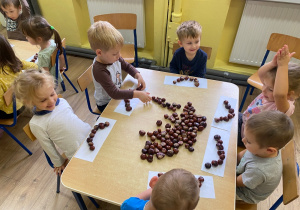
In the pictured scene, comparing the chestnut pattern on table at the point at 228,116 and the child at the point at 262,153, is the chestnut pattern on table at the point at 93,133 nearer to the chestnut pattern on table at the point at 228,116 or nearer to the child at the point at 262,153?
the chestnut pattern on table at the point at 228,116

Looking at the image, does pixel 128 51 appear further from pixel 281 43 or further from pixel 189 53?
pixel 281 43

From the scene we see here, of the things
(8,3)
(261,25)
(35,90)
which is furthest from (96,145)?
(261,25)

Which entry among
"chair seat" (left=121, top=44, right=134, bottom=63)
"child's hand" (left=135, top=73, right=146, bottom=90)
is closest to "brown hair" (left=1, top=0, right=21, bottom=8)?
"chair seat" (left=121, top=44, right=134, bottom=63)

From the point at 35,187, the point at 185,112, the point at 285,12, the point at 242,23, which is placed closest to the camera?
the point at 185,112

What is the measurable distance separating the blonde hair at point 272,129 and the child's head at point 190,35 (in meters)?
1.05

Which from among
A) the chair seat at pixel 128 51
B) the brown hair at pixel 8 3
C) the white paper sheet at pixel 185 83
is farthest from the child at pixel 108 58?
the brown hair at pixel 8 3

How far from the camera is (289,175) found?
1.13 metres

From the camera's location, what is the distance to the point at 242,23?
8.86ft

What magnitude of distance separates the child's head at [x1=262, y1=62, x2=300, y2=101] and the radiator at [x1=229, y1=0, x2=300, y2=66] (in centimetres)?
147

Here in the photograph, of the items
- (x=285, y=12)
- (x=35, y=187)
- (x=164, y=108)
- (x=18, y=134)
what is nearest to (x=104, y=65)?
(x=164, y=108)

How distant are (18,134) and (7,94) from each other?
1038 millimetres

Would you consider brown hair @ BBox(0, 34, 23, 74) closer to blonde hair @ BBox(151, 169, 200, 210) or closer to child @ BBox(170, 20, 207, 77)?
child @ BBox(170, 20, 207, 77)

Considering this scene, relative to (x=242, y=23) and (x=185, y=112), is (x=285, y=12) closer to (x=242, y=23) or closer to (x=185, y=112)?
(x=242, y=23)

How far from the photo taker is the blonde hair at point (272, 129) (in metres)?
1.04
